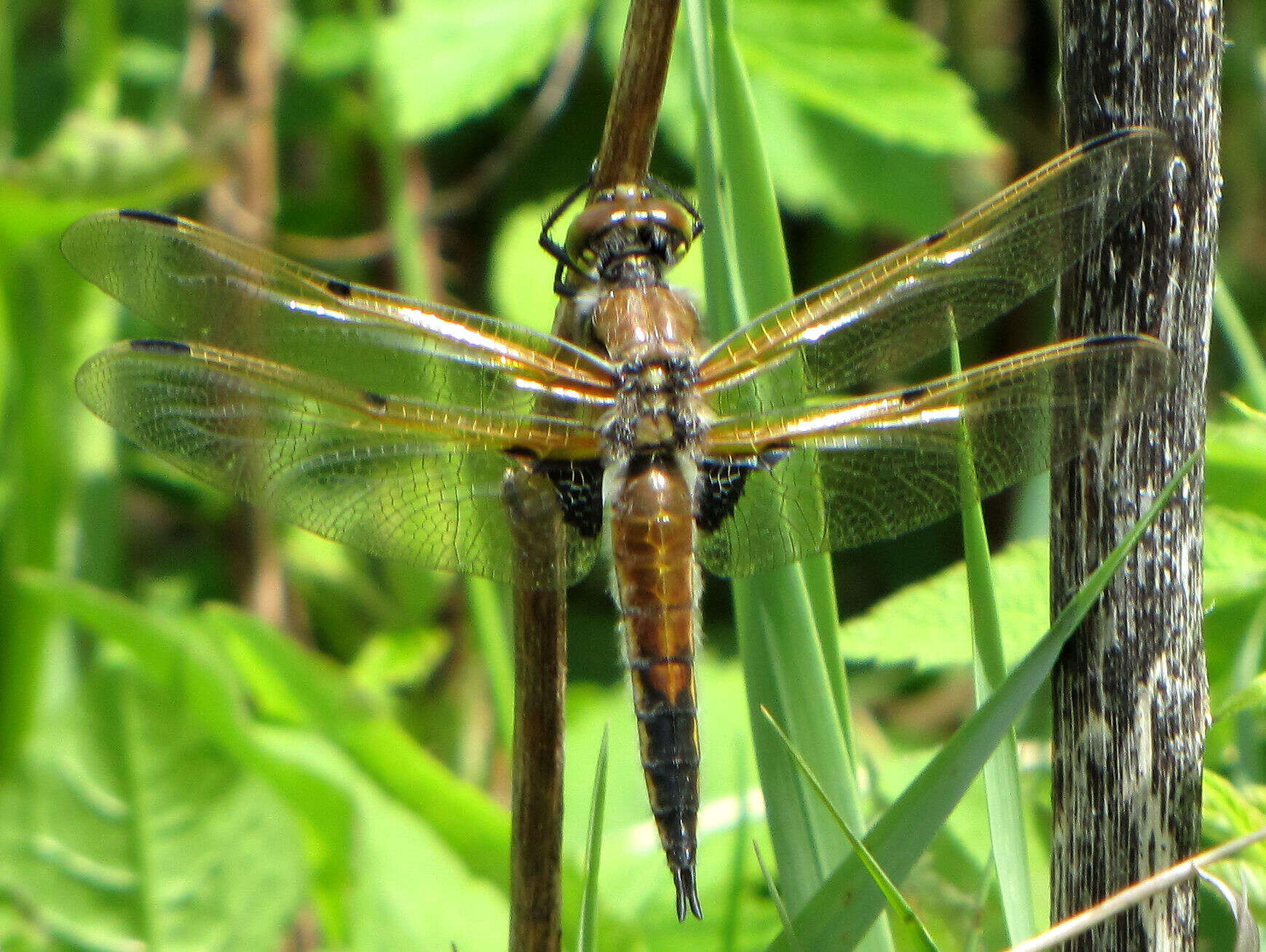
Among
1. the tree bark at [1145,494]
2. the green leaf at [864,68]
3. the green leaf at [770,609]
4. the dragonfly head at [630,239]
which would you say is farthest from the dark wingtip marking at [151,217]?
the green leaf at [864,68]

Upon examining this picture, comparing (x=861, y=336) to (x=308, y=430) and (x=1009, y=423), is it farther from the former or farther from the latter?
(x=308, y=430)

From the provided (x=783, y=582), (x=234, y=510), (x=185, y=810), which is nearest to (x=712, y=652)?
(x=234, y=510)

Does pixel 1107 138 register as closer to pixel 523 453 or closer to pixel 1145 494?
pixel 1145 494

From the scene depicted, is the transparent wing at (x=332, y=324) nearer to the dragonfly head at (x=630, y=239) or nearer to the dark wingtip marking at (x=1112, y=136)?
the dragonfly head at (x=630, y=239)

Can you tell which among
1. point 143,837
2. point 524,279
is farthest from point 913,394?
point 524,279

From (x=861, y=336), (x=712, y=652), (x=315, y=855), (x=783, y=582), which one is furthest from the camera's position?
(x=712, y=652)

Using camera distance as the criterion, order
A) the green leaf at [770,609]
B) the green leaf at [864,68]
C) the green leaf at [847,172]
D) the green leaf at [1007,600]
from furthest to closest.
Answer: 1. the green leaf at [847,172]
2. the green leaf at [864,68]
3. the green leaf at [1007,600]
4. the green leaf at [770,609]

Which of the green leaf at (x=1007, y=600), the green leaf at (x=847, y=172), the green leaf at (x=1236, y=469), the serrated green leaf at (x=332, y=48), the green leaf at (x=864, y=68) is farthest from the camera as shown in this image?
the serrated green leaf at (x=332, y=48)
